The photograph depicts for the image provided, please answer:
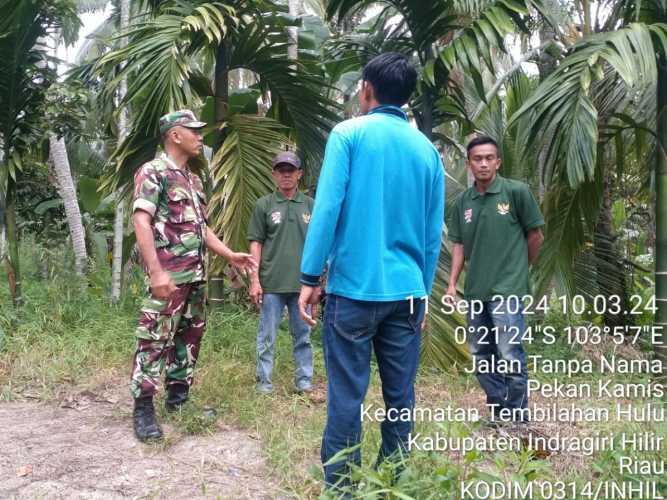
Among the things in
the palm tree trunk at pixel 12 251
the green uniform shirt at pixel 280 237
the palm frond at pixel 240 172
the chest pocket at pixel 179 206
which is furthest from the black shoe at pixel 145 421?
the palm tree trunk at pixel 12 251

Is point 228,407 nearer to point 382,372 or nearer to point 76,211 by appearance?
point 382,372

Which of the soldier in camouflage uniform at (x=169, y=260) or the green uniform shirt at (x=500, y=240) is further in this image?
the green uniform shirt at (x=500, y=240)

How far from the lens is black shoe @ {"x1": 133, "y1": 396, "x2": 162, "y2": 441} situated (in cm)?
364

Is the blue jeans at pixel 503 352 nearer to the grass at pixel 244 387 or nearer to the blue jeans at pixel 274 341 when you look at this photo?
the grass at pixel 244 387

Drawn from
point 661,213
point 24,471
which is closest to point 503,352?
point 661,213

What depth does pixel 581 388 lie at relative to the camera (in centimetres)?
473

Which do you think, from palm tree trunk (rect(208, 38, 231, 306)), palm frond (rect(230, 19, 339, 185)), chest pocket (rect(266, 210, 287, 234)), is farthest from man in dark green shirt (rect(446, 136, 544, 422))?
palm tree trunk (rect(208, 38, 231, 306))

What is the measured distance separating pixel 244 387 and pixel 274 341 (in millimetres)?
403

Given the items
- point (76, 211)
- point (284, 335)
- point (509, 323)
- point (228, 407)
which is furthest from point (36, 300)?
point (509, 323)

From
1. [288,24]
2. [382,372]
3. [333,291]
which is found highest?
[288,24]

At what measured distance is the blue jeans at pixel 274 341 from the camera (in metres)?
4.47

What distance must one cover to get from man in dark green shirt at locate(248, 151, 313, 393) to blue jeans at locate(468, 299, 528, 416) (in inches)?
48.0

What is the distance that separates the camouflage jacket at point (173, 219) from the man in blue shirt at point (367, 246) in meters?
1.26

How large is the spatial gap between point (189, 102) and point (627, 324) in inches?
208
